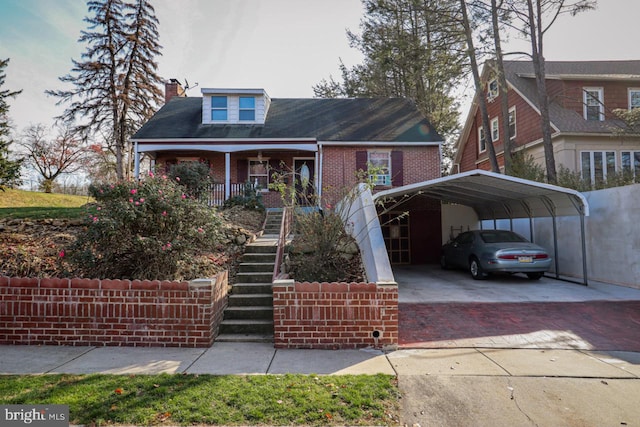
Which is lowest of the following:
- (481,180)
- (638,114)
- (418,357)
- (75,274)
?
(418,357)

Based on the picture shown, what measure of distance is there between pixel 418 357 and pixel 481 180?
607 centimetres

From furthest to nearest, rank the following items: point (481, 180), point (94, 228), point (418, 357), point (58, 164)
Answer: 1. point (58, 164)
2. point (481, 180)
3. point (94, 228)
4. point (418, 357)

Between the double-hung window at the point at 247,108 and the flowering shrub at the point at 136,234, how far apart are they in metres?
11.6

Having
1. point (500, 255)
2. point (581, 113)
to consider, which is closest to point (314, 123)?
point (500, 255)

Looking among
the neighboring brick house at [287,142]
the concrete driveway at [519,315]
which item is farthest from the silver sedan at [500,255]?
the neighboring brick house at [287,142]

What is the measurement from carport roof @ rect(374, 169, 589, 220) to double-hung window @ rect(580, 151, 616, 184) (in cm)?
606

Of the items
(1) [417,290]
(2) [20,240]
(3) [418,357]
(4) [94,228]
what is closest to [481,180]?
(1) [417,290]

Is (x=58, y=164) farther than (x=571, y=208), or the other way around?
(x=58, y=164)

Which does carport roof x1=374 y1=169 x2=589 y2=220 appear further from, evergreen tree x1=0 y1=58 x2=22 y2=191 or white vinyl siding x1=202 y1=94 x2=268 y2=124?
evergreen tree x1=0 y1=58 x2=22 y2=191

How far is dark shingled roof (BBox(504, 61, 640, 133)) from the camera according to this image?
16156mm

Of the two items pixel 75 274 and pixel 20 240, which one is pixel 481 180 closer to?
pixel 75 274

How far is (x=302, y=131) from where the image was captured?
637 inches

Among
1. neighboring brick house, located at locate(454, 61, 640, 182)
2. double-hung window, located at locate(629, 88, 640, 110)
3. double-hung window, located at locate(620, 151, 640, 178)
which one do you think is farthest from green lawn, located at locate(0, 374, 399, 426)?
double-hung window, located at locate(629, 88, 640, 110)

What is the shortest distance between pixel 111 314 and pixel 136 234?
125 cm
